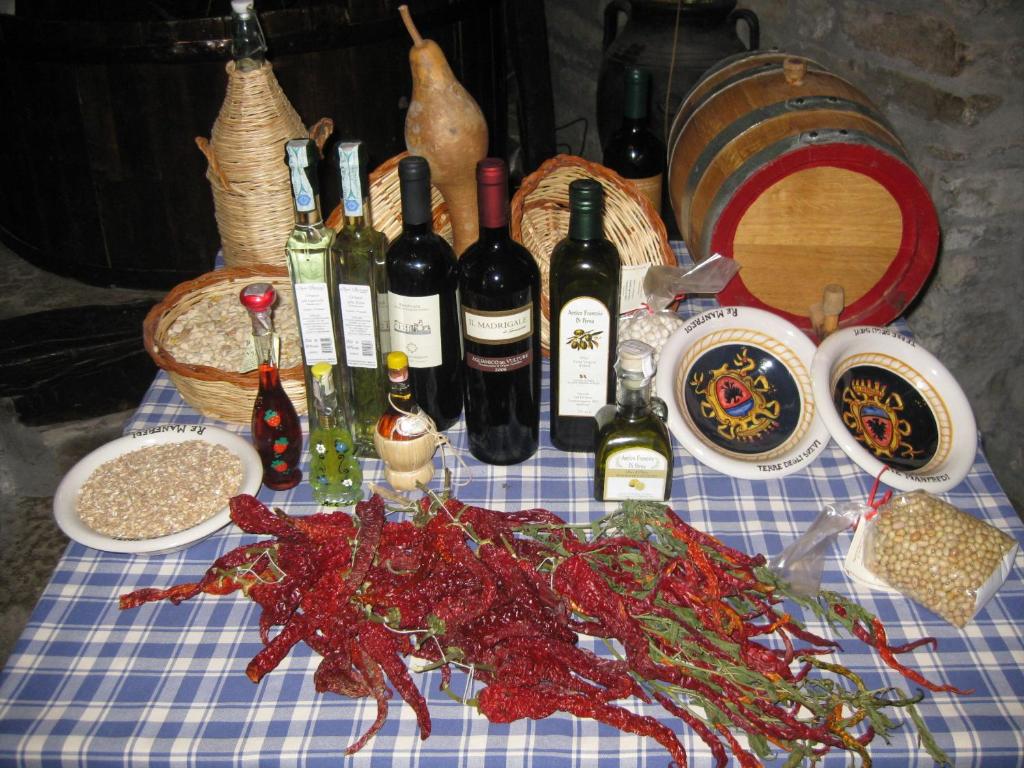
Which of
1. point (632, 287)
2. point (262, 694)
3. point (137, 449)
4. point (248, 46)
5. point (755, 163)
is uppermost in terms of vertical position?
point (248, 46)

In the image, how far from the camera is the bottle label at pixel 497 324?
113 centimetres

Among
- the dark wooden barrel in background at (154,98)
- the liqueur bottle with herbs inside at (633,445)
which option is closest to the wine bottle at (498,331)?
the liqueur bottle with herbs inside at (633,445)

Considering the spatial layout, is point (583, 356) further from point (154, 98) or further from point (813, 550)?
point (154, 98)

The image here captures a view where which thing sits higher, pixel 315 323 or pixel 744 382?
pixel 315 323

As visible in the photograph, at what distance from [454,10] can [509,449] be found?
76.5 inches

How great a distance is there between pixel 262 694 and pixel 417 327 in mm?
530

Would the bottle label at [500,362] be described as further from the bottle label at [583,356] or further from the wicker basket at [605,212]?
the wicker basket at [605,212]

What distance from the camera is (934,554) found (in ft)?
3.38

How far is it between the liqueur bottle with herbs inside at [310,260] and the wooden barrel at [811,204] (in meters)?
0.71

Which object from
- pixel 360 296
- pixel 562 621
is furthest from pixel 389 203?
pixel 562 621

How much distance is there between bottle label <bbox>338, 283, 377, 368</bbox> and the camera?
46.5 inches

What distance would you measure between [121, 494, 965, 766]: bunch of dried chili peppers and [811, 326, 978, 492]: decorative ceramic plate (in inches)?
11.4

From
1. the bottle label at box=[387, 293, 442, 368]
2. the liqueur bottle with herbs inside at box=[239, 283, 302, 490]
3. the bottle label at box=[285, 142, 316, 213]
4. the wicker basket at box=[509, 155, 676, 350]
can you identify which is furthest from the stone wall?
the liqueur bottle with herbs inside at box=[239, 283, 302, 490]

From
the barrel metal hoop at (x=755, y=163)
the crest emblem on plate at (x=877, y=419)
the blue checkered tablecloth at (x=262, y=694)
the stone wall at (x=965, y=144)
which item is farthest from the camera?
Answer: the stone wall at (x=965, y=144)
